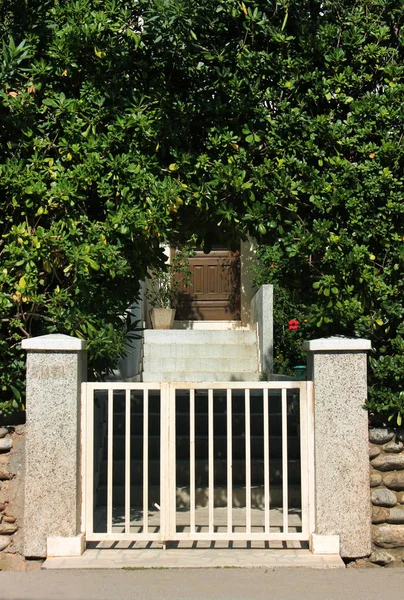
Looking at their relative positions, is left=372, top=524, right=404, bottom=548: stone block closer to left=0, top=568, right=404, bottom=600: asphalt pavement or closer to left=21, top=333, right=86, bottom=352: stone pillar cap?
left=0, top=568, right=404, bottom=600: asphalt pavement

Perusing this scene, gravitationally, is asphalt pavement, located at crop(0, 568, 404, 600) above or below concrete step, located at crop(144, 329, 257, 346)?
below

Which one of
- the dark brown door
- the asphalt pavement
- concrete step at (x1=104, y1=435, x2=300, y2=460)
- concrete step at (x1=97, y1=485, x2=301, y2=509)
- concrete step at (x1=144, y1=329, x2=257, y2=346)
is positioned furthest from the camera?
the dark brown door

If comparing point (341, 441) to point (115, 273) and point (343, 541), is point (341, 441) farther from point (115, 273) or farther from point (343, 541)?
point (115, 273)

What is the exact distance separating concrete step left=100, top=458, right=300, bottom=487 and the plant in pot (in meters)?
5.52

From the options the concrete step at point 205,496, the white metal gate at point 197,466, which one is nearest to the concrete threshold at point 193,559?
the white metal gate at point 197,466

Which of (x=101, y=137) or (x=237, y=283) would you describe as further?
(x=237, y=283)

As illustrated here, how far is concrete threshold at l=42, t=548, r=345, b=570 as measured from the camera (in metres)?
5.91

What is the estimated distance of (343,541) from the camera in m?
6.08

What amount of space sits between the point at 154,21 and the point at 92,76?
0.68 m

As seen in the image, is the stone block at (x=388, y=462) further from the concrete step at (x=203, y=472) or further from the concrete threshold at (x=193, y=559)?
the concrete step at (x=203, y=472)

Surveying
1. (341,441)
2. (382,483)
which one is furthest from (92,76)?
(382,483)

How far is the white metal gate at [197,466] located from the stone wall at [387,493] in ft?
1.64

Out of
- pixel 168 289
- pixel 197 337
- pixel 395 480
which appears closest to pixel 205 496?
pixel 395 480

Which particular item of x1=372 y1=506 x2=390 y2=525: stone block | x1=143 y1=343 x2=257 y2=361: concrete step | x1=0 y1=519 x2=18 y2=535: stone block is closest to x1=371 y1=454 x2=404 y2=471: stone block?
x1=372 y1=506 x2=390 y2=525: stone block
